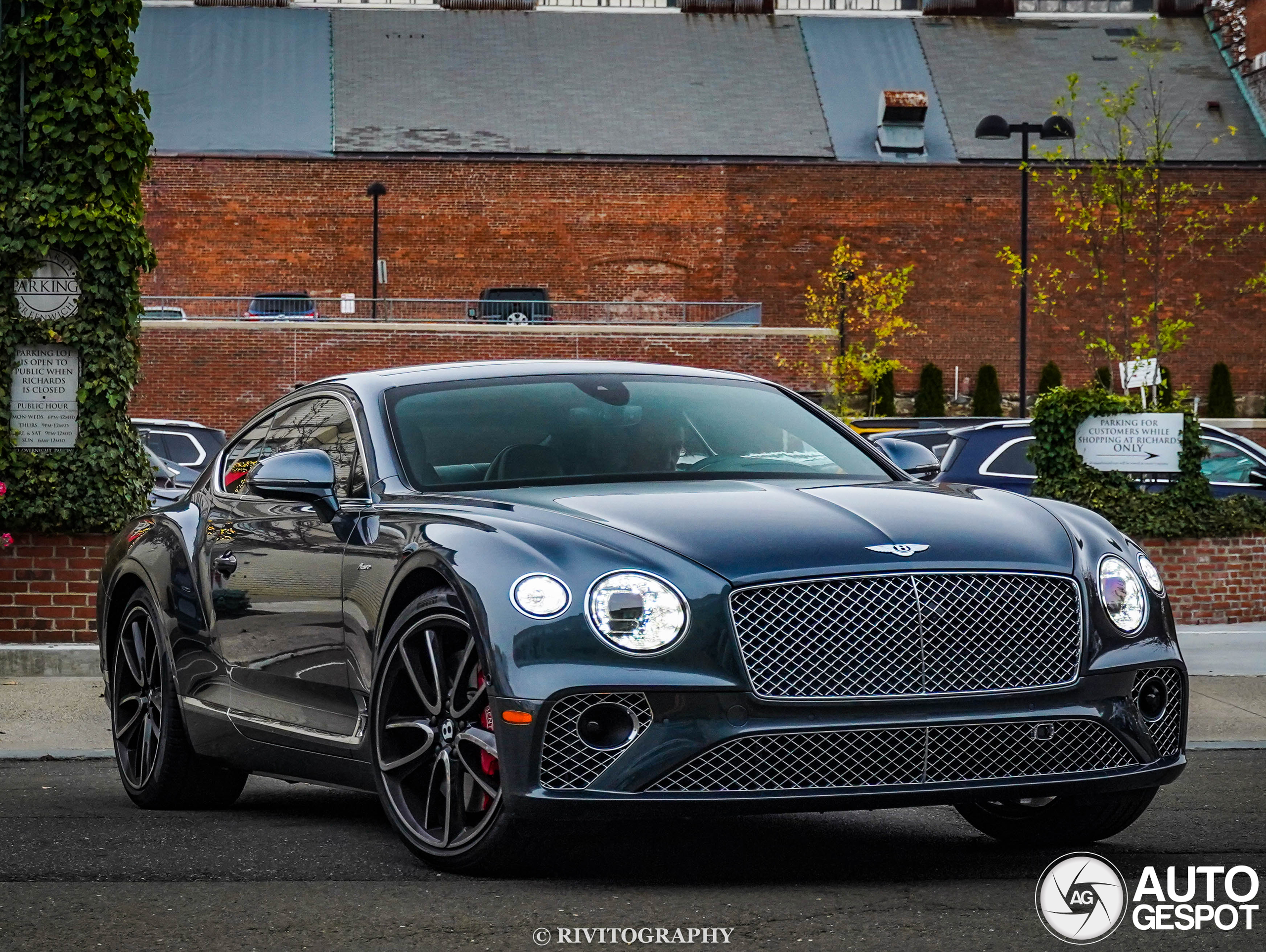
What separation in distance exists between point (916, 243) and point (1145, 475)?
3935 cm

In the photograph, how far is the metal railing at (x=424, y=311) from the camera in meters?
47.6

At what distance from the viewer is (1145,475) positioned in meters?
16.2

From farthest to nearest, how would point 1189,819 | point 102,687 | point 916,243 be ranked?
point 916,243
point 102,687
point 1189,819

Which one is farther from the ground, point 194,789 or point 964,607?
point 964,607

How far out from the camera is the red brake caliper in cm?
489

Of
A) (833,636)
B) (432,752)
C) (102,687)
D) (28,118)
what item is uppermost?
(28,118)

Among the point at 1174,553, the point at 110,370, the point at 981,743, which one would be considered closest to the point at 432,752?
the point at 981,743

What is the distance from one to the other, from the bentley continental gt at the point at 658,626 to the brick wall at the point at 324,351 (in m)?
40.4

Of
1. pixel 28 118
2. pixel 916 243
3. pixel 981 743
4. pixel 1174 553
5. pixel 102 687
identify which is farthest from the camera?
pixel 916 243

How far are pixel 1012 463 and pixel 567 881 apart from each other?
1343cm

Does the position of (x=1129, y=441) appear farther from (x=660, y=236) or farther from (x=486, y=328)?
(x=660, y=236)

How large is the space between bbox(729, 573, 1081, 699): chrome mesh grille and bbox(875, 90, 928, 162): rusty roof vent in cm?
4937

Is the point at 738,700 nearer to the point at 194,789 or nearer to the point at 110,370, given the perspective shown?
the point at 194,789

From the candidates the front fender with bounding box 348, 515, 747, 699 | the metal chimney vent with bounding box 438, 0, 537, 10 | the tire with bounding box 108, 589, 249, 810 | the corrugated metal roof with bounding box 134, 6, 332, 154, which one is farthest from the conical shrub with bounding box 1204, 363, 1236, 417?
the front fender with bounding box 348, 515, 747, 699
